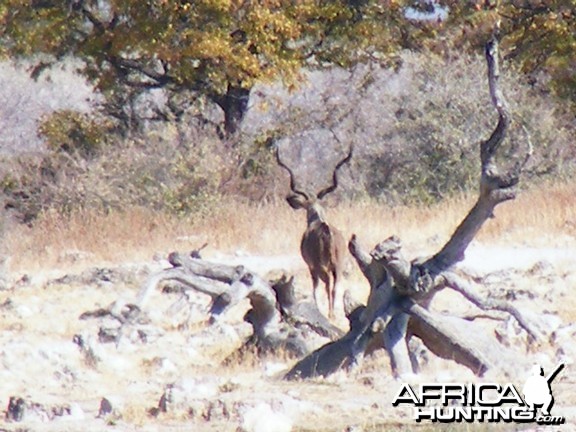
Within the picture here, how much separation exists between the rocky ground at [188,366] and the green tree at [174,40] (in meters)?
12.1

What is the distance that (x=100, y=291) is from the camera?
54.6ft

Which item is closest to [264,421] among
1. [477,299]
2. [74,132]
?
[477,299]

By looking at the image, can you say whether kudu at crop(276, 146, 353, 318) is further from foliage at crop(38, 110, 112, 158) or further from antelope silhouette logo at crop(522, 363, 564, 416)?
foliage at crop(38, 110, 112, 158)

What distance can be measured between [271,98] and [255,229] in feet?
36.0

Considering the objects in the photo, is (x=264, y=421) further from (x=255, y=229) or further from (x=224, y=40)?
(x=224, y=40)

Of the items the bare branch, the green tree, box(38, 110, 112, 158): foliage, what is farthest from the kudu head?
the green tree

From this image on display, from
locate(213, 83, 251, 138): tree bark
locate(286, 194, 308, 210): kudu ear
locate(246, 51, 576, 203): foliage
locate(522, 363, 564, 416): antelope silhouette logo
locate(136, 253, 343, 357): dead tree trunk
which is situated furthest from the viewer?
locate(213, 83, 251, 138): tree bark

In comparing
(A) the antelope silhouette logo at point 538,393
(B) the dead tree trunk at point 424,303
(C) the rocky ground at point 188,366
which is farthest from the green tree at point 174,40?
(A) the antelope silhouette logo at point 538,393

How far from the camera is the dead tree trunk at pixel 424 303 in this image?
32.9ft

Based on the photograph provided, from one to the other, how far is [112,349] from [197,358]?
0.76 m

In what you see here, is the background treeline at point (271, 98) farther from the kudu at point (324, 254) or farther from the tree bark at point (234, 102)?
the kudu at point (324, 254)

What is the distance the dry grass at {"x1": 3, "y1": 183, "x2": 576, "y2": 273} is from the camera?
799 inches

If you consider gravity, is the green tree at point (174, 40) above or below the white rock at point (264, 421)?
above

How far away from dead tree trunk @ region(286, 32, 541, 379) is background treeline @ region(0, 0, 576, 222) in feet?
47.3
